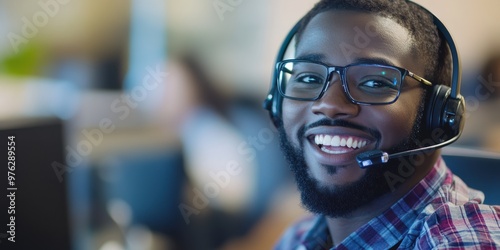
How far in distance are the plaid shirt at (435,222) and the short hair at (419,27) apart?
0.55ft

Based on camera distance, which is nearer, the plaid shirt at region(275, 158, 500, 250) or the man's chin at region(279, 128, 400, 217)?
the plaid shirt at region(275, 158, 500, 250)

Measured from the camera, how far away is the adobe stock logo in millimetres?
1191

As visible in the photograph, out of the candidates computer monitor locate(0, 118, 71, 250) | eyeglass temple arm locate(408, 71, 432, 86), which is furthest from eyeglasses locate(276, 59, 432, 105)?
computer monitor locate(0, 118, 71, 250)

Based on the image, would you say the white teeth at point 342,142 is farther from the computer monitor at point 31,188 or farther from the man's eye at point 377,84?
the computer monitor at point 31,188

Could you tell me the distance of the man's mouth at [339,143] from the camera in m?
0.87

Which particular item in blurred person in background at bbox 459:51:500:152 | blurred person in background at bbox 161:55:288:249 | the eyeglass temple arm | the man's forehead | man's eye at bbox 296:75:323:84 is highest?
the man's forehead

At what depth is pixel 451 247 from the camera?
2.25ft

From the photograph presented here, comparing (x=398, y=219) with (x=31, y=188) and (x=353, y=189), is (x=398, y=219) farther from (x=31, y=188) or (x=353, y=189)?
(x=31, y=188)

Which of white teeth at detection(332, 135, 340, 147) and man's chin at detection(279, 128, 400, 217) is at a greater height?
white teeth at detection(332, 135, 340, 147)

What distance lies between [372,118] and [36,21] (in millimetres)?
832

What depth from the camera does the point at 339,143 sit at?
873 millimetres

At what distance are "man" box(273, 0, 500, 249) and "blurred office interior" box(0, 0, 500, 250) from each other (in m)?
0.58

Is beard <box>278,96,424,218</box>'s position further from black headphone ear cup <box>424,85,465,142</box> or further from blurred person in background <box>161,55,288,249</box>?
blurred person in background <box>161,55,288,249</box>

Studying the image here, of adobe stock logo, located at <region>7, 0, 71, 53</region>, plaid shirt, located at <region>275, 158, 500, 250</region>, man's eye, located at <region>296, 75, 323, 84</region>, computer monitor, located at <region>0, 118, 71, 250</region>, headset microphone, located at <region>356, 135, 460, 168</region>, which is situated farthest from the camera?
adobe stock logo, located at <region>7, 0, 71, 53</region>
